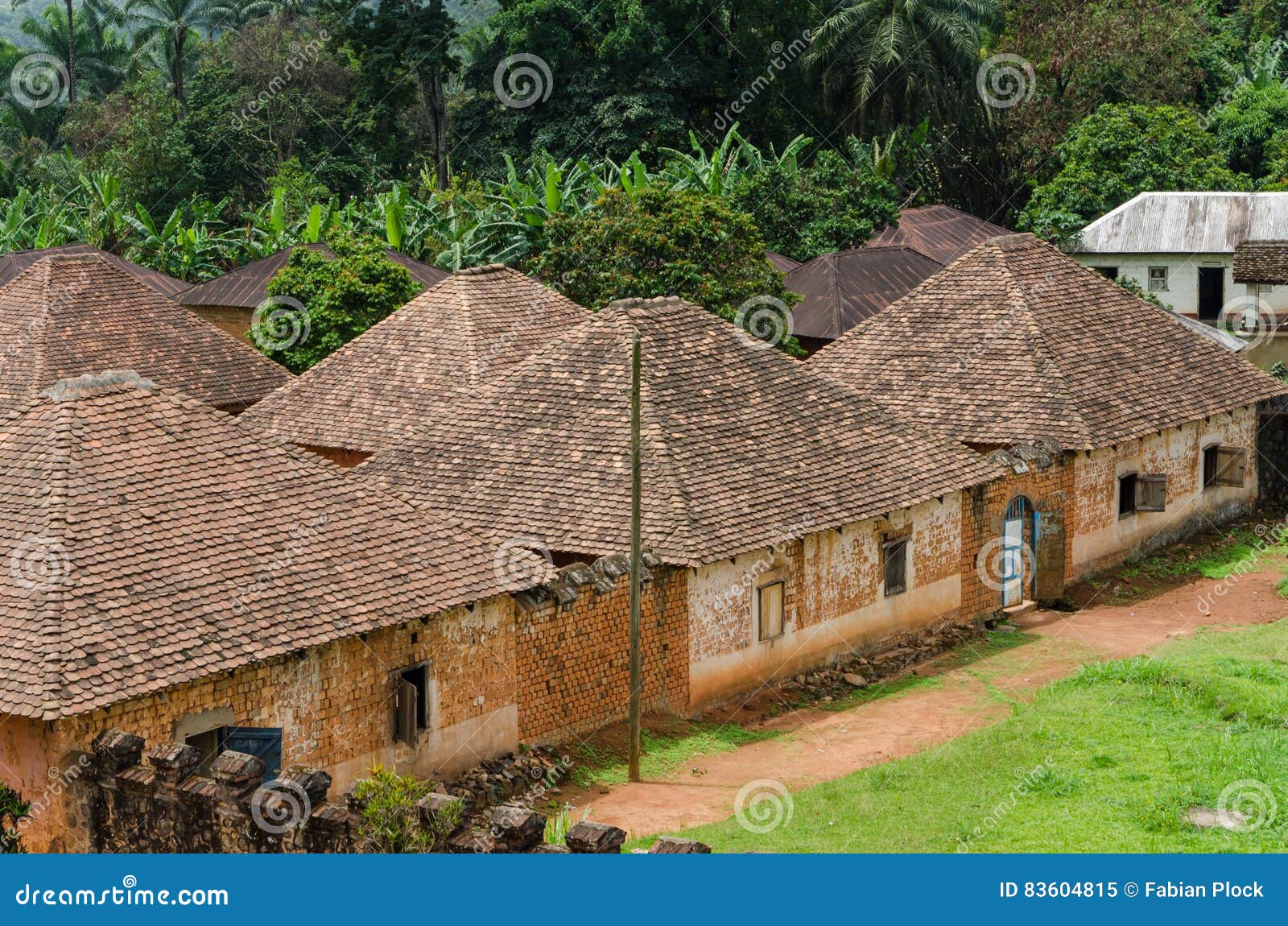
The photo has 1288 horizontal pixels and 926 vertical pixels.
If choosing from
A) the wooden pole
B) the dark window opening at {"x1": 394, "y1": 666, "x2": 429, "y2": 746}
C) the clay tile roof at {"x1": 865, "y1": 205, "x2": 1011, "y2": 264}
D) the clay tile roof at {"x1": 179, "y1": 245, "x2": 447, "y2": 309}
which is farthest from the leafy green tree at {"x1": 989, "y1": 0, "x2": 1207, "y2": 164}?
the dark window opening at {"x1": 394, "y1": 666, "x2": 429, "y2": 746}

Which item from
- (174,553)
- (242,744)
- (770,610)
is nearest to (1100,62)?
(770,610)

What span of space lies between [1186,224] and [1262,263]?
5070 millimetres

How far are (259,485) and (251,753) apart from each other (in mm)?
3277

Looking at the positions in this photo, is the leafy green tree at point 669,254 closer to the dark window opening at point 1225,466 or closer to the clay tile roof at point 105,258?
the dark window opening at point 1225,466

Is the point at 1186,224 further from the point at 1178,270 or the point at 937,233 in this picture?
the point at 937,233

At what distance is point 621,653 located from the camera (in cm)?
2112

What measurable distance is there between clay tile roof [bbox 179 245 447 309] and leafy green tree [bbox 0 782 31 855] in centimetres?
2413

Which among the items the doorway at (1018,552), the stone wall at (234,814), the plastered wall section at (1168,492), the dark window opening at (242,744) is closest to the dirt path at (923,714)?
the doorway at (1018,552)

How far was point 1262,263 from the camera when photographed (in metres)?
39.6

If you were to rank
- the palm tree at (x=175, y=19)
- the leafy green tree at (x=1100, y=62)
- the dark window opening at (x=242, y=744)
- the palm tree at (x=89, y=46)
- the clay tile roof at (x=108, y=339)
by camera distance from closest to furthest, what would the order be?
1. the dark window opening at (x=242, y=744)
2. the clay tile roof at (x=108, y=339)
3. the leafy green tree at (x=1100, y=62)
4. the palm tree at (x=175, y=19)
5. the palm tree at (x=89, y=46)

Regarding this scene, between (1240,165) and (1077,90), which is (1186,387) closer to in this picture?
(1240,165)

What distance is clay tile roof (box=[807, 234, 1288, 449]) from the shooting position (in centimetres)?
2830

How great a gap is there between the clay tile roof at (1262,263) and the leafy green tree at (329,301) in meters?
17.9

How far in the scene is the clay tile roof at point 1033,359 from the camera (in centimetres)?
2830
